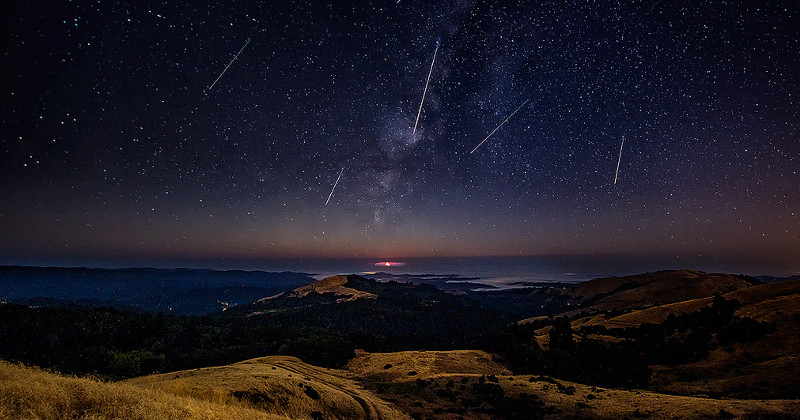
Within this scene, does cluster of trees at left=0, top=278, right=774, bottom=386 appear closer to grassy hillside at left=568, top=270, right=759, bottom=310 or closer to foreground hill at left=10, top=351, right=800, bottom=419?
foreground hill at left=10, top=351, right=800, bottom=419

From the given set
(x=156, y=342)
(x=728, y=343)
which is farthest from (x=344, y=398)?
(x=156, y=342)

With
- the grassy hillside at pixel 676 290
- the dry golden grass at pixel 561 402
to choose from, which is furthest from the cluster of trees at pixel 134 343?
the grassy hillside at pixel 676 290

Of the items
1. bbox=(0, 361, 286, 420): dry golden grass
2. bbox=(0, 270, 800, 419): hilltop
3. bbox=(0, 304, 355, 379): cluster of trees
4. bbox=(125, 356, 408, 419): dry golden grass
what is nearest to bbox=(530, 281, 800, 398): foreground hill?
bbox=(0, 270, 800, 419): hilltop

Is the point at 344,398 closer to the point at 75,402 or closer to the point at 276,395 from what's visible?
the point at 276,395

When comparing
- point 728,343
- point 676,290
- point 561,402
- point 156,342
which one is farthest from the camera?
point 676,290

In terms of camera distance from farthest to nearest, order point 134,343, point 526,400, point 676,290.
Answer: point 676,290 < point 134,343 < point 526,400

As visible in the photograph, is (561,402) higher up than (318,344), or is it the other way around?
(561,402)
